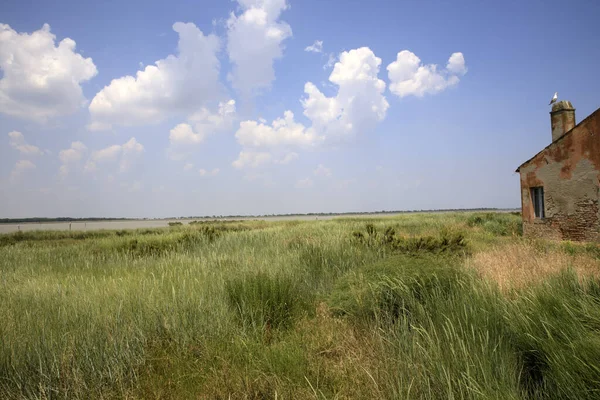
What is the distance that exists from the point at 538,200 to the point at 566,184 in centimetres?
188

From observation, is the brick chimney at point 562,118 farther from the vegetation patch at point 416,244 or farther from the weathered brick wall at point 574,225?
the vegetation patch at point 416,244

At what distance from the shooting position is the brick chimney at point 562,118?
16438mm

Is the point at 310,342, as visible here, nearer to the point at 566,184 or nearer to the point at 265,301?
the point at 265,301

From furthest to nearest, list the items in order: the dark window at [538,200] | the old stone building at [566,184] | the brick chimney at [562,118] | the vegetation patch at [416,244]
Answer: the brick chimney at [562,118], the dark window at [538,200], the old stone building at [566,184], the vegetation patch at [416,244]

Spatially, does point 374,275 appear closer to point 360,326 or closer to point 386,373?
point 360,326

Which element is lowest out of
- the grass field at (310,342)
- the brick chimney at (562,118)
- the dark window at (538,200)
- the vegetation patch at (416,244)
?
the grass field at (310,342)

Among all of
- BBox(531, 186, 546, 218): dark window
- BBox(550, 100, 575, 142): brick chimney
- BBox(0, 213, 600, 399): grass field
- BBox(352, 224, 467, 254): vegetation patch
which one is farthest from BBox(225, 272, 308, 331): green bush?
BBox(550, 100, 575, 142): brick chimney

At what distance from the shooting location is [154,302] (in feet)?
14.7

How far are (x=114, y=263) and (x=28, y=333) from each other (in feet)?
20.2

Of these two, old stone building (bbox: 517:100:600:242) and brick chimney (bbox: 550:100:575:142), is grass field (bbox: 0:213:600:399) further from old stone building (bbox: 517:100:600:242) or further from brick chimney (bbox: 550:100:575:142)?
brick chimney (bbox: 550:100:575:142)

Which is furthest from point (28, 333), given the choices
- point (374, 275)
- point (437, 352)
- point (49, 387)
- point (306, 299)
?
point (374, 275)

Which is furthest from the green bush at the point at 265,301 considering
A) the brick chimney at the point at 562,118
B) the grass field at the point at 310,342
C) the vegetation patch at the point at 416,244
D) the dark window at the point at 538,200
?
the brick chimney at the point at 562,118

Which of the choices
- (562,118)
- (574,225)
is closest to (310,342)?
(574,225)

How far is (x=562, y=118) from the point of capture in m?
16.5
